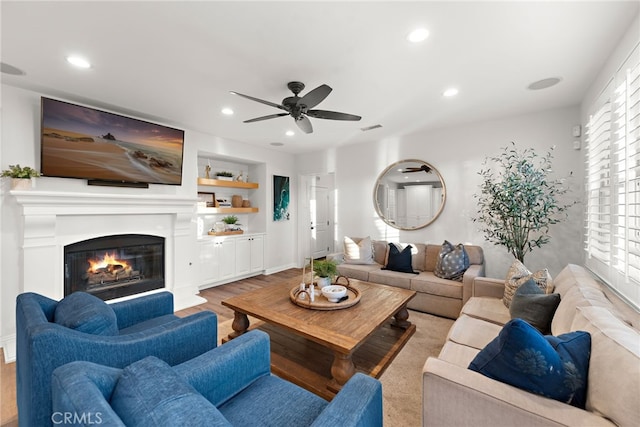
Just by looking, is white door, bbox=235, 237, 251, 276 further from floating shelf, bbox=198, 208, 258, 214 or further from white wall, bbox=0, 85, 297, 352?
white wall, bbox=0, 85, 297, 352

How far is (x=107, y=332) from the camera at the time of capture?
146 cm

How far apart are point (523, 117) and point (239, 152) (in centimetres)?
430

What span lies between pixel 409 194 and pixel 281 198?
8.53 ft

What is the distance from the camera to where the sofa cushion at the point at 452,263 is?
3350mm

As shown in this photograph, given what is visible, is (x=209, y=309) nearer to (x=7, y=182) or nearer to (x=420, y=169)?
(x=7, y=182)


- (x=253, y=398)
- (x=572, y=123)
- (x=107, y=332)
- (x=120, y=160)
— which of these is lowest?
(x=253, y=398)

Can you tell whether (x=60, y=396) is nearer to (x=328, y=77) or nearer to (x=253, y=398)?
(x=253, y=398)

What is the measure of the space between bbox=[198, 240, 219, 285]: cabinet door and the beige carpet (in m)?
1.53

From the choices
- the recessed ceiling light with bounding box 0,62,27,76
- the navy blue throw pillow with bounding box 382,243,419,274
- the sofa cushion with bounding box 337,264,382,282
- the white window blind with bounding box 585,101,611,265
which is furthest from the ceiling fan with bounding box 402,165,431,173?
the recessed ceiling light with bounding box 0,62,27,76

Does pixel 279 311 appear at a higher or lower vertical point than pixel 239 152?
lower

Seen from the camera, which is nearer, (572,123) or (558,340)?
(558,340)

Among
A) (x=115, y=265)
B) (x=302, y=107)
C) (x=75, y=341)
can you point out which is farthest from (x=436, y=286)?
(x=115, y=265)

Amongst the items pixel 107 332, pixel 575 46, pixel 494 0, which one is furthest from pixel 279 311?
pixel 575 46

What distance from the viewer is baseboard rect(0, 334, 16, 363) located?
245 centimetres
